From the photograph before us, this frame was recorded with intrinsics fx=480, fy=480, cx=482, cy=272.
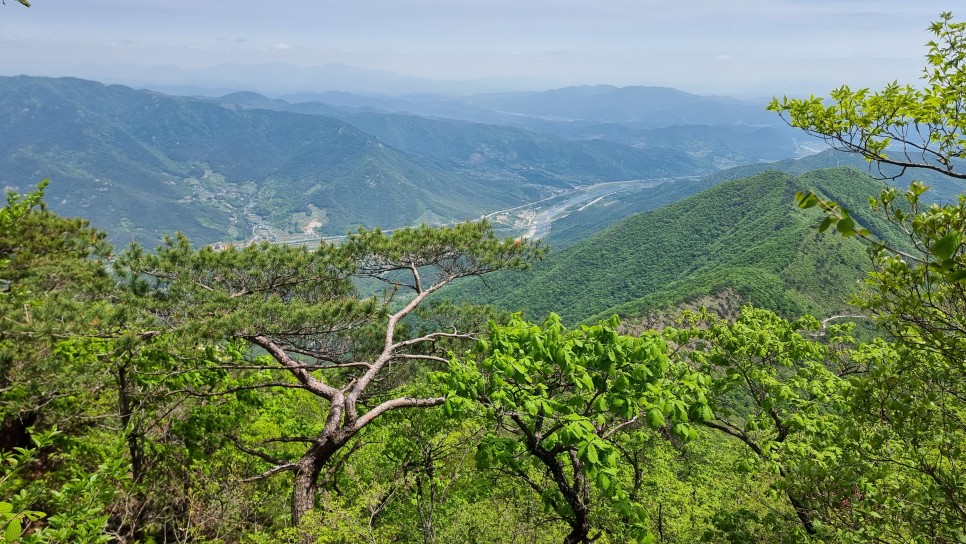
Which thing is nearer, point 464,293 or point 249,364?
point 249,364

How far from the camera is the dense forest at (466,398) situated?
488 centimetres

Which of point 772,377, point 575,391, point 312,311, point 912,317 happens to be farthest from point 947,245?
point 312,311

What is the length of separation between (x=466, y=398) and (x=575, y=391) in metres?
1.74

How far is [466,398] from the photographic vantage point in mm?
5230

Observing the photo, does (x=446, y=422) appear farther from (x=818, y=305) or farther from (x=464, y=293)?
(x=464, y=293)

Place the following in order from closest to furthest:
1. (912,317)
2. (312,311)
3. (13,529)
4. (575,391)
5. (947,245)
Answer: (947,245) < (13,529) < (912,317) < (575,391) < (312,311)

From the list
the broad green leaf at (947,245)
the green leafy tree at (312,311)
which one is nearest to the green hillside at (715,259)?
the green leafy tree at (312,311)

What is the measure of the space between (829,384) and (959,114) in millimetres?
6263

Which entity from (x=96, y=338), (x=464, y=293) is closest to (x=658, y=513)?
(x=96, y=338)

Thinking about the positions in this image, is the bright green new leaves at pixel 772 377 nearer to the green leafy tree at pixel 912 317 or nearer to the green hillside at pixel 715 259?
the green leafy tree at pixel 912 317

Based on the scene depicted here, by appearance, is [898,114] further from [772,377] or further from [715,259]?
[715,259]

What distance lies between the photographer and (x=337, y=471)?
11.7 metres

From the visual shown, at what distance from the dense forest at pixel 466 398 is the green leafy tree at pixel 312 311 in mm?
73

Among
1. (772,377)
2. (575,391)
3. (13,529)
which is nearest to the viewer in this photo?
(13,529)
